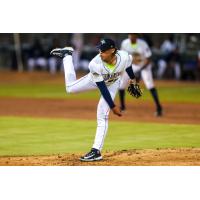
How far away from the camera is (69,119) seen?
12.7 metres

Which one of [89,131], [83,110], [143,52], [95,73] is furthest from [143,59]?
[95,73]

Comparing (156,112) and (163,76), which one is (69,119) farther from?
(163,76)

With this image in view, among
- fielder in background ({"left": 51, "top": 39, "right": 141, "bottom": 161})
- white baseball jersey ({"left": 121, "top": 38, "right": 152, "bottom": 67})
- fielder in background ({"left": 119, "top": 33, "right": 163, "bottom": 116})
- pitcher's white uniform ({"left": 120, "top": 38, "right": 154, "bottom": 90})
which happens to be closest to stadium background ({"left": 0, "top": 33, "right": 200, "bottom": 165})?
fielder in background ({"left": 51, "top": 39, "right": 141, "bottom": 161})

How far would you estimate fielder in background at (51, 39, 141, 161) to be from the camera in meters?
8.11

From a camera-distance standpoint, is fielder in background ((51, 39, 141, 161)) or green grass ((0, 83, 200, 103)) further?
green grass ((0, 83, 200, 103))

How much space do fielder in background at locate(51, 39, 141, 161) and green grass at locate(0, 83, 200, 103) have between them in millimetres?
7767

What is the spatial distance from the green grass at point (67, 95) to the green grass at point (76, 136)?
4.89 metres

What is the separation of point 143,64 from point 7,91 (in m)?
6.98

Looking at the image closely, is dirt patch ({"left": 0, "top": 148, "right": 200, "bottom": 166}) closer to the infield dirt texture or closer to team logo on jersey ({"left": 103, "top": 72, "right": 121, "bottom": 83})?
the infield dirt texture

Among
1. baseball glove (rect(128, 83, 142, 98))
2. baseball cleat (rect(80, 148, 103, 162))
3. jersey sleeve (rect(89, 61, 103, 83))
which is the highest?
jersey sleeve (rect(89, 61, 103, 83))

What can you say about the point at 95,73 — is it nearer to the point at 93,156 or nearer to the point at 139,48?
the point at 93,156

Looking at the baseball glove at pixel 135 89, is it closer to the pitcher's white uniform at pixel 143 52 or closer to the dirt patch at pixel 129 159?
the dirt patch at pixel 129 159

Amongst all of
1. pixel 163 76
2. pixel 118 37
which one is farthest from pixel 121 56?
pixel 118 37

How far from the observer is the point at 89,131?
11133 millimetres
